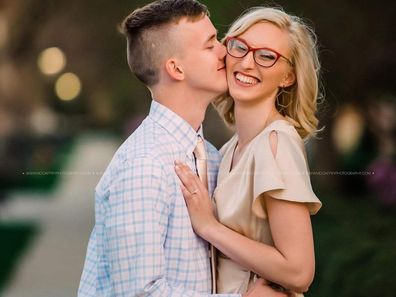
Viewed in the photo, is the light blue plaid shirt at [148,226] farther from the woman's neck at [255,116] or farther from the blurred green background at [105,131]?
the blurred green background at [105,131]

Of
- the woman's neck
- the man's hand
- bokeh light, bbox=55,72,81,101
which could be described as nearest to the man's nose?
the woman's neck

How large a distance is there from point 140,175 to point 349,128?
719 centimetres

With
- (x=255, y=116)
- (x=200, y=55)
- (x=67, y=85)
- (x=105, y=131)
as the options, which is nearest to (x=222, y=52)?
(x=200, y=55)

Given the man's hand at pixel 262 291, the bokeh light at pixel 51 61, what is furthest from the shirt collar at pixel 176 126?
the bokeh light at pixel 51 61

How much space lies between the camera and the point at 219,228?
6.17ft

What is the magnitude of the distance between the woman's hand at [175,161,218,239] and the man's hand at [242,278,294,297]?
16cm

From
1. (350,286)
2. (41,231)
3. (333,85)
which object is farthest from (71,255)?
(350,286)

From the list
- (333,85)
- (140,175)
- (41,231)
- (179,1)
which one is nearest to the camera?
(140,175)

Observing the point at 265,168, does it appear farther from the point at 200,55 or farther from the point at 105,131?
the point at 105,131

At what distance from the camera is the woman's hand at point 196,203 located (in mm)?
1877

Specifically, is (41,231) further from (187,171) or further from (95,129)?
(187,171)

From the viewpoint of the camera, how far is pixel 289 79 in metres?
2.03

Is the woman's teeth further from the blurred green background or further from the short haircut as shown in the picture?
the blurred green background

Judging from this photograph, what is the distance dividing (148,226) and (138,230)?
2cm
